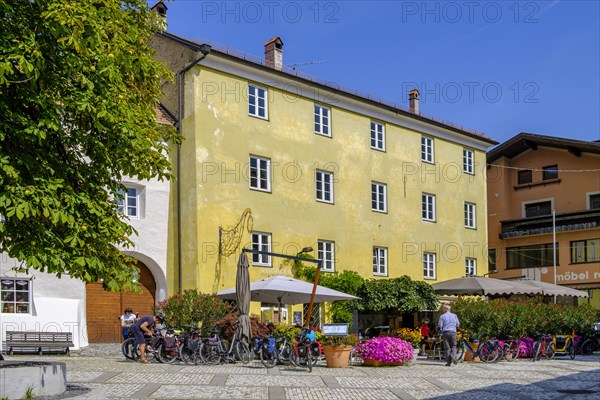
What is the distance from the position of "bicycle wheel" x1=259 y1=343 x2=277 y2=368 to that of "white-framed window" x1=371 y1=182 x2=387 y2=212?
14527mm

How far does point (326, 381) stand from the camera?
1568cm

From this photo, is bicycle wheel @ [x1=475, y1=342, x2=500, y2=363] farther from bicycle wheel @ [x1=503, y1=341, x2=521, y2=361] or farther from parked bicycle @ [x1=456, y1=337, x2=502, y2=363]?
bicycle wheel @ [x1=503, y1=341, x2=521, y2=361]

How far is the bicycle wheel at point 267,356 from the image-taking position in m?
18.7

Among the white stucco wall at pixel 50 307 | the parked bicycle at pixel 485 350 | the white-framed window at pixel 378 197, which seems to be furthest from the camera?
the white-framed window at pixel 378 197

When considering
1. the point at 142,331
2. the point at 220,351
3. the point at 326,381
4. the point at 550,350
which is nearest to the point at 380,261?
the point at 550,350

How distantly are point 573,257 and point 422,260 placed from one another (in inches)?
517

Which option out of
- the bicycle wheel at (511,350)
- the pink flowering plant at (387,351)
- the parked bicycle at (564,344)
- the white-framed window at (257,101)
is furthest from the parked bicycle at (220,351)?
the parked bicycle at (564,344)

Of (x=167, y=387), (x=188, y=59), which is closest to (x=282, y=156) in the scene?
(x=188, y=59)

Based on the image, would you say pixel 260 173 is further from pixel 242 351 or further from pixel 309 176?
pixel 242 351

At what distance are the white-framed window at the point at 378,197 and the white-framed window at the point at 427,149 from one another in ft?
11.3

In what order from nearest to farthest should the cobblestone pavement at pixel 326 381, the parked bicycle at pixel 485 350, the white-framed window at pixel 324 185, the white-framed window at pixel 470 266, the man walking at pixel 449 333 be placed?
the cobblestone pavement at pixel 326 381, the man walking at pixel 449 333, the parked bicycle at pixel 485 350, the white-framed window at pixel 324 185, the white-framed window at pixel 470 266

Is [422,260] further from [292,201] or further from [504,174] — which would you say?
Answer: [504,174]

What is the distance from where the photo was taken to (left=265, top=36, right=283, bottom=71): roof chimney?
30438 millimetres

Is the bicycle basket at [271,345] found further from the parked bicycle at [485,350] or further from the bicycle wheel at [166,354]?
the parked bicycle at [485,350]
